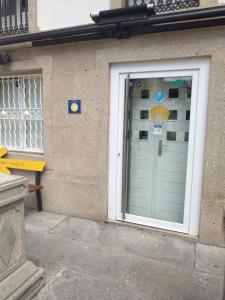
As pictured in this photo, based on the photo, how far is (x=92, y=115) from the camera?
3.87 metres

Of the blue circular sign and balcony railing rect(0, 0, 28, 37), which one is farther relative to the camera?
balcony railing rect(0, 0, 28, 37)

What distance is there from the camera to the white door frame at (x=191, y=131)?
129 inches

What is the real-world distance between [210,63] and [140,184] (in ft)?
6.42

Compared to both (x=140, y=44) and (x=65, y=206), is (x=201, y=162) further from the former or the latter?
(x=65, y=206)

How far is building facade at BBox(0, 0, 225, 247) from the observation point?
10.7 feet

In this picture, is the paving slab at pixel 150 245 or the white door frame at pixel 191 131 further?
the white door frame at pixel 191 131

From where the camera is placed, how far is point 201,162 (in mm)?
3365

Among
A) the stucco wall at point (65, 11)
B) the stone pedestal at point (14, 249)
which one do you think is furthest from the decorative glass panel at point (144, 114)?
the stone pedestal at point (14, 249)

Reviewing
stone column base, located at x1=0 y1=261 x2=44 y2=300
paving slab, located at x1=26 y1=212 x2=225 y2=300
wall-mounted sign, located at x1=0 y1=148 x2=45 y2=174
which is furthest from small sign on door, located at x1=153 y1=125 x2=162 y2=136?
stone column base, located at x1=0 y1=261 x2=44 y2=300

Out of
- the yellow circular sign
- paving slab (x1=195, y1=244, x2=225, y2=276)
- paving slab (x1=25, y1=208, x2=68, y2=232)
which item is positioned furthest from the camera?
the yellow circular sign

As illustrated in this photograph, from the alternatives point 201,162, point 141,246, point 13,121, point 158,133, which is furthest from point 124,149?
point 13,121

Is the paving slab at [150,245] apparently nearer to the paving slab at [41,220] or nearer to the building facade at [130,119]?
the building facade at [130,119]

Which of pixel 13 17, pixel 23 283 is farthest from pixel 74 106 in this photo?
pixel 23 283

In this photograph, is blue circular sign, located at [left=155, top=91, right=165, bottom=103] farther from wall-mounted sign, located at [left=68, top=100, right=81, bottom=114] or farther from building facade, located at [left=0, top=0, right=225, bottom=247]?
wall-mounted sign, located at [left=68, top=100, right=81, bottom=114]
